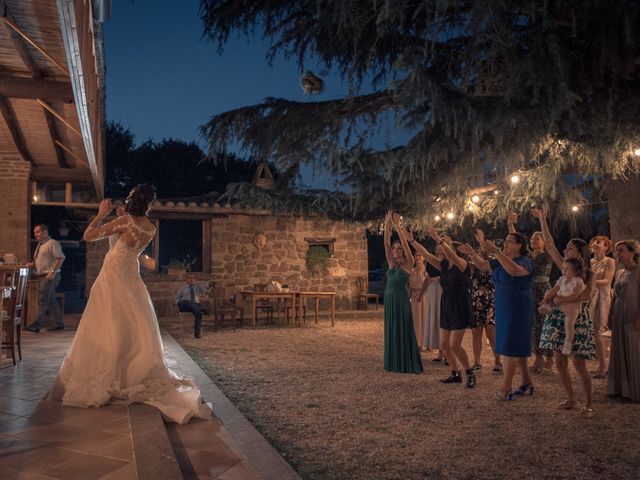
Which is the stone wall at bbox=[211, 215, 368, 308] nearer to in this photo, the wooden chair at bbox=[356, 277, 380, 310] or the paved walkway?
the wooden chair at bbox=[356, 277, 380, 310]

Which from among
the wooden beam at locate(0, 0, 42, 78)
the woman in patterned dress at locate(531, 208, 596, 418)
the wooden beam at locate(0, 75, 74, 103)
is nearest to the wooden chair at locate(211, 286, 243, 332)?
the wooden beam at locate(0, 75, 74, 103)

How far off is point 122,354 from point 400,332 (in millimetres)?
3199

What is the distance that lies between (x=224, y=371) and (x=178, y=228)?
58.6ft

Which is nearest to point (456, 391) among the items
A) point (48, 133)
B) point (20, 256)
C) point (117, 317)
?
point (117, 317)

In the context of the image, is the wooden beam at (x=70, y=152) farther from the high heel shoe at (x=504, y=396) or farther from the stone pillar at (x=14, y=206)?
the high heel shoe at (x=504, y=396)

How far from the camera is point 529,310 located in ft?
15.0

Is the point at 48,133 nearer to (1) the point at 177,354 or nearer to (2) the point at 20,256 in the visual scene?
(2) the point at 20,256

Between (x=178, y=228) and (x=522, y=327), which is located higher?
(x=178, y=228)

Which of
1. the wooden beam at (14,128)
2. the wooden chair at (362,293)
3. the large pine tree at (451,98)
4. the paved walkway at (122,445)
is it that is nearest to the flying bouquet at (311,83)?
the large pine tree at (451,98)

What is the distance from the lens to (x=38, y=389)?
4.22 metres

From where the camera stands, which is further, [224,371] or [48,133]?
[48,133]

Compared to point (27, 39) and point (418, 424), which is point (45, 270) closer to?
point (27, 39)

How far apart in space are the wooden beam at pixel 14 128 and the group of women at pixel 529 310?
5.11 m

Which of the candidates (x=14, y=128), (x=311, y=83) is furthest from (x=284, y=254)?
(x=311, y=83)
